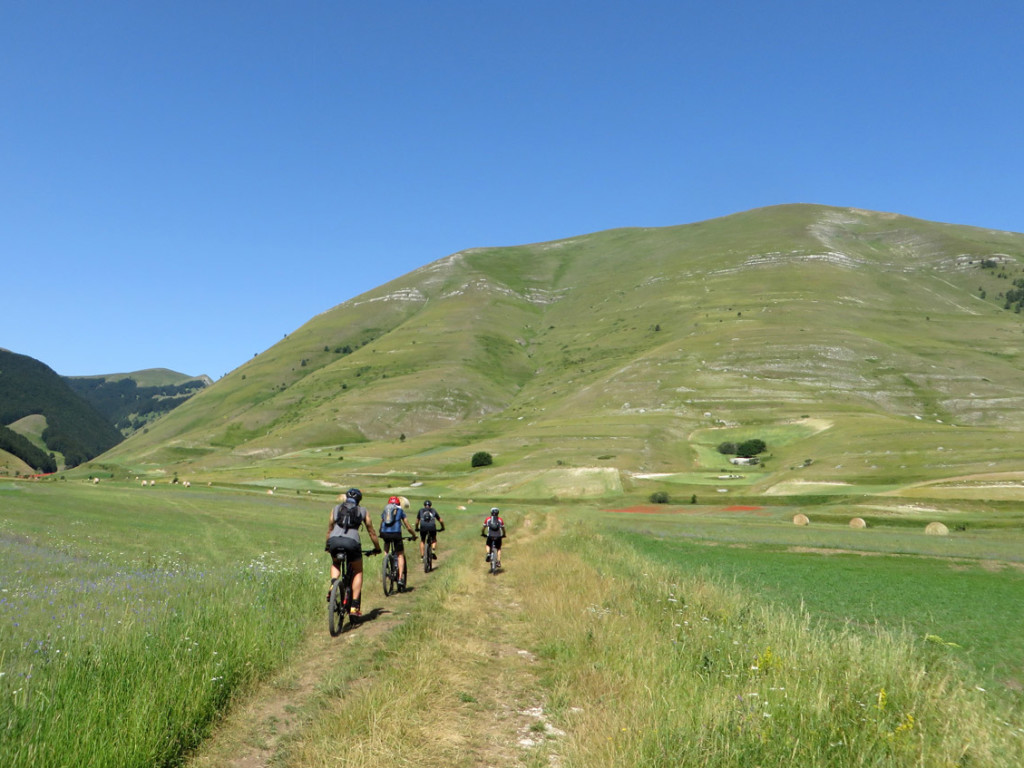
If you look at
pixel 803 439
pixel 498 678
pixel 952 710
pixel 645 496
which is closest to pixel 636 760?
pixel 952 710

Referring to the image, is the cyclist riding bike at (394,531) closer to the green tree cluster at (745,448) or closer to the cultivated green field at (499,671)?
the cultivated green field at (499,671)

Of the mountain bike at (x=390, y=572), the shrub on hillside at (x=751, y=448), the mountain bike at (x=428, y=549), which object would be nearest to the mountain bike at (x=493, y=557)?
the mountain bike at (x=428, y=549)

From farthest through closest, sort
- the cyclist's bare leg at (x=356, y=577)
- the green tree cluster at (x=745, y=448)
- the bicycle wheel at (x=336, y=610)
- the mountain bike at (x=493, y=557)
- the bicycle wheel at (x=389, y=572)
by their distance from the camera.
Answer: the green tree cluster at (x=745, y=448) → the mountain bike at (x=493, y=557) → the bicycle wheel at (x=389, y=572) → the cyclist's bare leg at (x=356, y=577) → the bicycle wheel at (x=336, y=610)

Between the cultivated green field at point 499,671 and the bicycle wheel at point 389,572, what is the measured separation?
0.62 m

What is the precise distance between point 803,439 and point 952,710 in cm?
11965

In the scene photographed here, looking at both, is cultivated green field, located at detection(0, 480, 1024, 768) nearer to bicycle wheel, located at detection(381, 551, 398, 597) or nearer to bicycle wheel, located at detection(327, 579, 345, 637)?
bicycle wheel, located at detection(327, 579, 345, 637)

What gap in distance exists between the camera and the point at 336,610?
12633mm

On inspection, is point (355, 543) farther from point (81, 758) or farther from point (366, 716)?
point (81, 758)

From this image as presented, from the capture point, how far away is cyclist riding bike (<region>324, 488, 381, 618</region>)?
13180 mm

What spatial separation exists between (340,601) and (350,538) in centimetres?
138

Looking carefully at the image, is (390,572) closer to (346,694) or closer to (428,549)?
(428,549)

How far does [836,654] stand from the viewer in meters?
8.42

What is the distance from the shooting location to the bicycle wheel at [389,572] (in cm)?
1730

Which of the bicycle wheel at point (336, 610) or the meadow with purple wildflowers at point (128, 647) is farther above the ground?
the meadow with purple wildflowers at point (128, 647)
